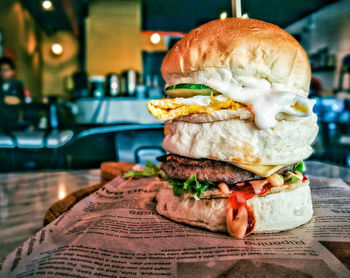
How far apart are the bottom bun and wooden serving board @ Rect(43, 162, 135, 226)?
2.17 feet

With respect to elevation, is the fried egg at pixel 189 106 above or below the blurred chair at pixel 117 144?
above

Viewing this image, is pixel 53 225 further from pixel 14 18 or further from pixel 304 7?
pixel 14 18

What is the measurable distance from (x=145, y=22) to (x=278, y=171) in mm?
8659

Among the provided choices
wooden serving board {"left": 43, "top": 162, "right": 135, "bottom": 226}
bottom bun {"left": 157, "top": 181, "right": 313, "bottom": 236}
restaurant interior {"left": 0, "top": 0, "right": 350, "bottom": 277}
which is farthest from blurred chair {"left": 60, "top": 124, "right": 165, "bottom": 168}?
bottom bun {"left": 157, "top": 181, "right": 313, "bottom": 236}

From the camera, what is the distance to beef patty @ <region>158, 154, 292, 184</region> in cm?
130

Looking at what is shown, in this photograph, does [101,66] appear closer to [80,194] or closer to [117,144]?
[117,144]

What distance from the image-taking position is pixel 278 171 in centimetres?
138

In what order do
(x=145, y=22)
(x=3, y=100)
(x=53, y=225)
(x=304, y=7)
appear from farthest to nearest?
(x=145, y=22), (x=3, y=100), (x=304, y=7), (x=53, y=225)

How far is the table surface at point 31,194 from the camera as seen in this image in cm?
135

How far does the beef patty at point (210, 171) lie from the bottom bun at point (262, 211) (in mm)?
98

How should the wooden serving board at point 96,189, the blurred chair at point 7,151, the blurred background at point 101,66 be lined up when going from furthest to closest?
the blurred background at point 101,66 → the blurred chair at point 7,151 → the wooden serving board at point 96,189

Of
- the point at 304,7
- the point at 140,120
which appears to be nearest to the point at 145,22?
the point at 140,120

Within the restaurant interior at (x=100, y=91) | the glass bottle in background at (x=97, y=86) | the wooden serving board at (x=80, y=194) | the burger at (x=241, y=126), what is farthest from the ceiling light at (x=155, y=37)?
the burger at (x=241, y=126)

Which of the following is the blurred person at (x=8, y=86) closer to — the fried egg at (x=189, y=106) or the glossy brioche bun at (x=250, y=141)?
the fried egg at (x=189, y=106)
